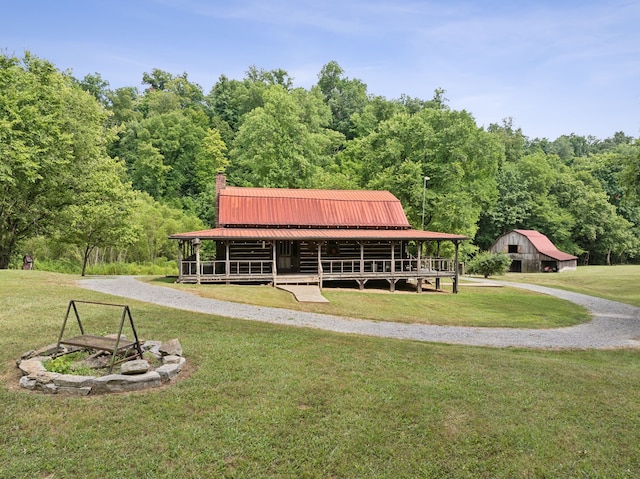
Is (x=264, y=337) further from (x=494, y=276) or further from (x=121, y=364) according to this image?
(x=494, y=276)

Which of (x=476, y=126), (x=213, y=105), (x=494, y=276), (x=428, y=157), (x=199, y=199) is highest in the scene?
(x=213, y=105)

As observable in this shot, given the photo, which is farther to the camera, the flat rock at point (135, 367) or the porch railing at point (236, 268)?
the porch railing at point (236, 268)

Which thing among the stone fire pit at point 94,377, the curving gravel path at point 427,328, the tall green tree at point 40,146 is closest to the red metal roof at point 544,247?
the curving gravel path at point 427,328

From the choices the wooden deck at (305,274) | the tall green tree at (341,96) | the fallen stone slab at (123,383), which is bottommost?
the fallen stone slab at (123,383)

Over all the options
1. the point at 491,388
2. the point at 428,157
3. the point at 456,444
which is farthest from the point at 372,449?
the point at 428,157

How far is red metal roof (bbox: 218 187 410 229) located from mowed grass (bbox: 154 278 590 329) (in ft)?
19.5

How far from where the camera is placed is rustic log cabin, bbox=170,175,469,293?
23906mm

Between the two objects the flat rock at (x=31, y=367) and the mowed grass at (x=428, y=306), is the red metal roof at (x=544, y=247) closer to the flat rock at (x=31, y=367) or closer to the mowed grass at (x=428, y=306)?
the mowed grass at (x=428, y=306)

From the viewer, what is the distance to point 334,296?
2041cm

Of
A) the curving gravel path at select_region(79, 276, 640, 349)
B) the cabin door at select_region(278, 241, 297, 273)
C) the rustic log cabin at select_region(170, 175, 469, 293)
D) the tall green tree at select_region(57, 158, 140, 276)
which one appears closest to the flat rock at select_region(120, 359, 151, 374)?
the curving gravel path at select_region(79, 276, 640, 349)

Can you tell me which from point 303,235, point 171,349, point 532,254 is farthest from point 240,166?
point 171,349

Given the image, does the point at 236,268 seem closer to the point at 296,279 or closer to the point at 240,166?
the point at 296,279

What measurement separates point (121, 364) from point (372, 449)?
15.3ft

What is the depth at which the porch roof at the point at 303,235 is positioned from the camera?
22.0 metres
